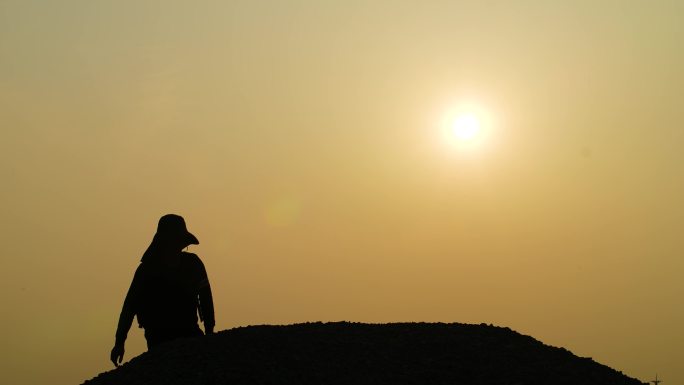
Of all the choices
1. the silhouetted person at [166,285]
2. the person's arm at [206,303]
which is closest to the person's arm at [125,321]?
the silhouetted person at [166,285]

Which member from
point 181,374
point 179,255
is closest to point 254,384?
point 181,374

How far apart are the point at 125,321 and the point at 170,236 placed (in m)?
1.72

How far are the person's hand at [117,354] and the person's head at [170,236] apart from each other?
5.48 ft

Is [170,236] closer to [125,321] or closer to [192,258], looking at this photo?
[192,258]

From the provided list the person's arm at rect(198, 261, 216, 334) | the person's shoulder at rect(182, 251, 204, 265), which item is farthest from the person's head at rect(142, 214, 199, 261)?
the person's arm at rect(198, 261, 216, 334)

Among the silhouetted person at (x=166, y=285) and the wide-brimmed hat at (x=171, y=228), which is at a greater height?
the wide-brimmed hat at (x=171, y=228)

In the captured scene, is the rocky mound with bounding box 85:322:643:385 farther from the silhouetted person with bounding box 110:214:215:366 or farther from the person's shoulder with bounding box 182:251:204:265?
the person's shoulder with bounding box 182:251:204:265

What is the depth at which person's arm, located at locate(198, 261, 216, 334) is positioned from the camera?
16.4 meters

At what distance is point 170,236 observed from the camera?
16.1m

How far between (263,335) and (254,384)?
2308mm

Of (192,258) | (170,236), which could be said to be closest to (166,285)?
(192,258)

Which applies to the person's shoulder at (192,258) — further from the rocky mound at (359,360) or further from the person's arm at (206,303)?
the rocky mound at (359,360)

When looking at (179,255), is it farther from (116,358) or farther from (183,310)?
(116,358)

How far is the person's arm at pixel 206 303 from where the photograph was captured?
53.8ft
